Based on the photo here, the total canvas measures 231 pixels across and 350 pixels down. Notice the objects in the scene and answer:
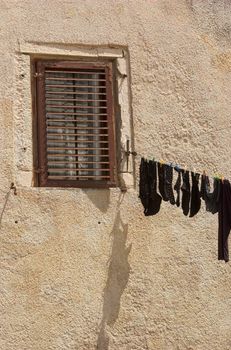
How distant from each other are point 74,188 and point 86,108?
0.83m

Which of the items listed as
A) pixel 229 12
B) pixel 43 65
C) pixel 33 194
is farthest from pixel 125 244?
pixel 229 12

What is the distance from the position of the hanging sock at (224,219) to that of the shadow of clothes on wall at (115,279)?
86cm

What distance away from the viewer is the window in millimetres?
10117

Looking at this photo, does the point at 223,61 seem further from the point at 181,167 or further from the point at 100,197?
the point at 100,197

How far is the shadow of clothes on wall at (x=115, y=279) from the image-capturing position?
980 centimetres

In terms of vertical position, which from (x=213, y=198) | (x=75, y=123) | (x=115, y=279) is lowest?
(x=115, y=279)

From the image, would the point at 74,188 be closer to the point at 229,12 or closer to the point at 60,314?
the point at 60,314

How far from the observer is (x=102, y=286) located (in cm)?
988

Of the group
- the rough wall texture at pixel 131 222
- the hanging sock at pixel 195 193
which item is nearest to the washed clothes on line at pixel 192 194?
the hanging sock at pixel 195 193

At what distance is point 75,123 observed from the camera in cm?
1028

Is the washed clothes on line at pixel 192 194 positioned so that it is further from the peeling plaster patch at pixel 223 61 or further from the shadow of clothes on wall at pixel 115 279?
the peeling plaster patch at pixel 223 61

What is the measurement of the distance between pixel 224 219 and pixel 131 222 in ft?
2.90

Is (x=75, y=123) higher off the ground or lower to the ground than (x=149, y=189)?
higher

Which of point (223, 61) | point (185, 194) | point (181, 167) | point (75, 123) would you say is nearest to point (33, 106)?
point (75, 123)
